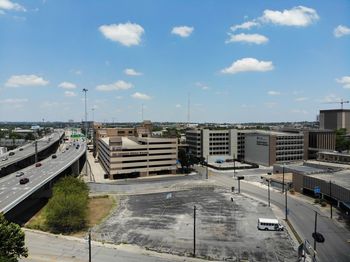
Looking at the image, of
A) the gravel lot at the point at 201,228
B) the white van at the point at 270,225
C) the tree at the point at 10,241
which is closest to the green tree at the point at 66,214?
the gravel lot at the point at 201,228

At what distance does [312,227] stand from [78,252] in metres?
38.2

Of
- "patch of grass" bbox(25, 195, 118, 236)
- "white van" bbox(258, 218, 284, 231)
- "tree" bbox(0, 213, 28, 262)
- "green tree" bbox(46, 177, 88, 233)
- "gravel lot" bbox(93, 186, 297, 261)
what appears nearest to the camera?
"tree" bbox(0, 213, 28, 262)

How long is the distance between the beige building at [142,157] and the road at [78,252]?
55.3 metres

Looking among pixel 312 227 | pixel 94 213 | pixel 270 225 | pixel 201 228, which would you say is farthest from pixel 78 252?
pixel 312 227

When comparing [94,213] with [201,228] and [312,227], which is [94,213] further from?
[312,227]

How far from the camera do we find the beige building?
4245 inches

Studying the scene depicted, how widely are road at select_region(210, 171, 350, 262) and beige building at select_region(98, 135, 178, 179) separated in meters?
32.6

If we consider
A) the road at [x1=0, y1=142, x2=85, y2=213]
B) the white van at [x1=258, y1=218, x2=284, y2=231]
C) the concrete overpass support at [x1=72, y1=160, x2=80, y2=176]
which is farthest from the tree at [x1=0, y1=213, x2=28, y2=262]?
the concrete overpass support at [x1=72, y1=160, x2=80, y2=176]

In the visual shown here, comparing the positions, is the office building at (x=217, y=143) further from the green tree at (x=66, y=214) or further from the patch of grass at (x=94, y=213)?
the green tree at (x=66, y=214)

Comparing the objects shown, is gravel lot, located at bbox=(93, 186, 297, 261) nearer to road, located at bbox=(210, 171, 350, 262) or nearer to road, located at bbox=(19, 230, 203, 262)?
road, located at bbox=(19, 230, 203, 262)

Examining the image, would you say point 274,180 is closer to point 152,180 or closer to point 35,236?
point 152,180

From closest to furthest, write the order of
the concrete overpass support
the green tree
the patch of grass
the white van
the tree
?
the tree < the white van < the green tree < the patch of grass < the concrete overpass support

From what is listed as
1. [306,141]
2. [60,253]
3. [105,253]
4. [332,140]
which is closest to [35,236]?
[60,253]

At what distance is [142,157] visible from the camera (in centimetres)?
11181
